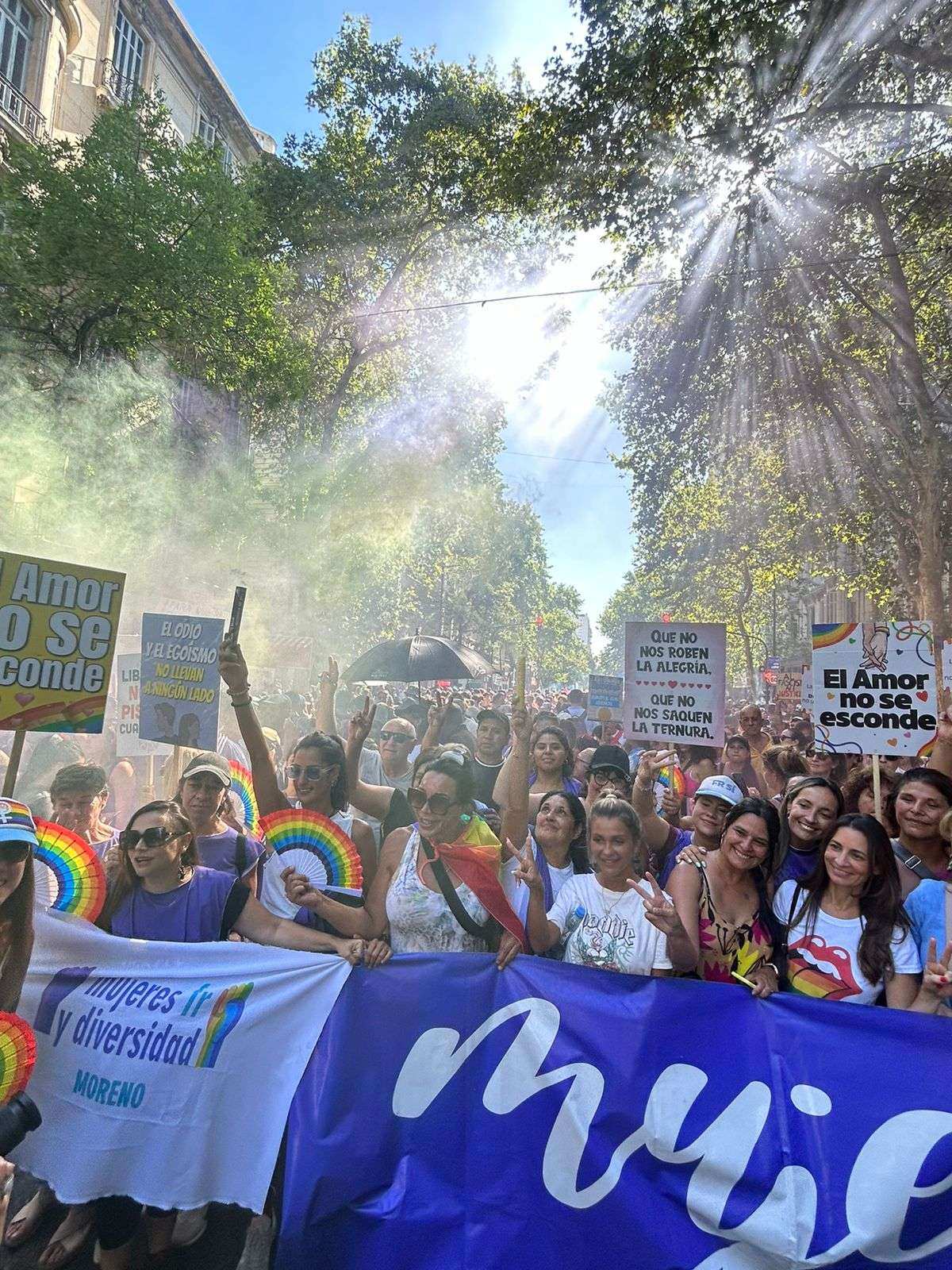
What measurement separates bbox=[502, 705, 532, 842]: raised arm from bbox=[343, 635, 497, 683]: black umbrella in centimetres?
830

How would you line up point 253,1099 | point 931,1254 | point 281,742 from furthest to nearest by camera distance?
point 281,742
point 253,1099
point 931,1254

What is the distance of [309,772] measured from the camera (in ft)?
13.1

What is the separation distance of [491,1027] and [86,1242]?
1651mm

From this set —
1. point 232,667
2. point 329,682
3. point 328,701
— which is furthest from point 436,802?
point 329,682

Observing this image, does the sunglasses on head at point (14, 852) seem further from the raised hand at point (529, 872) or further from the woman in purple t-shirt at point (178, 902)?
the raised hand at point (529, 872)

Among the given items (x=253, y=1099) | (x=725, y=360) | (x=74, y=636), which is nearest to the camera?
(x=253, y=1099)

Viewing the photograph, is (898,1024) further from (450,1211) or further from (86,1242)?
(86,1242)

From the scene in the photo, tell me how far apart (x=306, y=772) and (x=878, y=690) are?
11.5 feet

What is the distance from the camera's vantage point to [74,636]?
4043 mm

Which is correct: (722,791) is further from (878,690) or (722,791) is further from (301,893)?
(301,893)

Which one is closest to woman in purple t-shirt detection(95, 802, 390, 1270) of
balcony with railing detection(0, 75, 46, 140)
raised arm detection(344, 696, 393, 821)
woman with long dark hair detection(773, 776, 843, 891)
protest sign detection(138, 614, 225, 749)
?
protest sign detection(138, 614, 225, 749)

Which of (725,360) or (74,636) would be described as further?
(725,360)

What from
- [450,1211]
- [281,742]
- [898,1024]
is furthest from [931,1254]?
[281,742]

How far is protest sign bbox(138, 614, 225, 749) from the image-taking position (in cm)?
501
